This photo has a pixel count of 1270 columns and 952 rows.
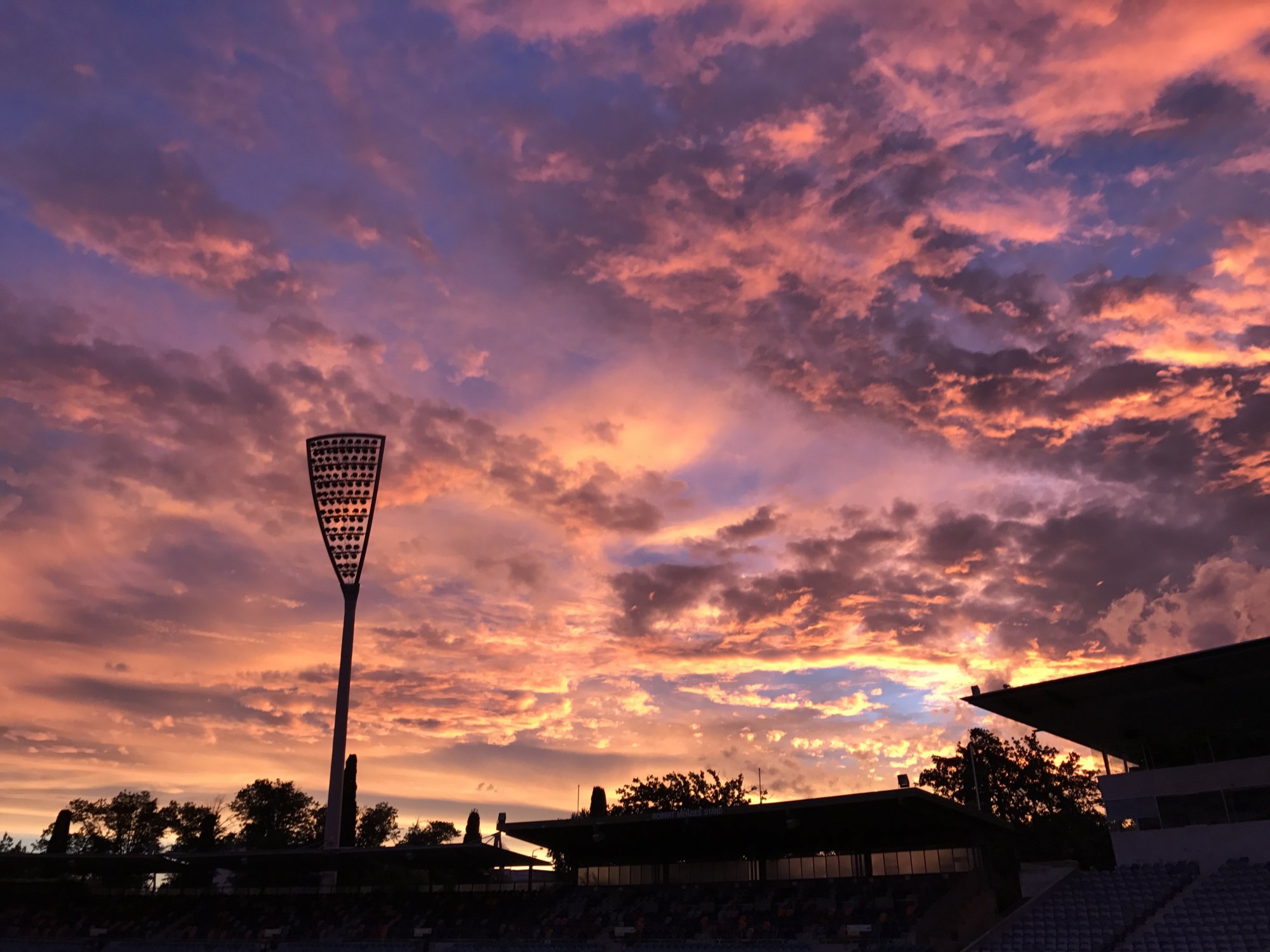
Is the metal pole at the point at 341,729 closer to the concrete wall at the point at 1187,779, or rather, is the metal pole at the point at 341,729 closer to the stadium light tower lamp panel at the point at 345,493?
the stadium light tower lamp panel at the point at 345,493

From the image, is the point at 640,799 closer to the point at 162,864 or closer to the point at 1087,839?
the point at 1087,839

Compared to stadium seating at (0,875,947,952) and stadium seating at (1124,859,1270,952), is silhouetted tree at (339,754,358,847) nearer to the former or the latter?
stadium seating at (0,875,947,952)

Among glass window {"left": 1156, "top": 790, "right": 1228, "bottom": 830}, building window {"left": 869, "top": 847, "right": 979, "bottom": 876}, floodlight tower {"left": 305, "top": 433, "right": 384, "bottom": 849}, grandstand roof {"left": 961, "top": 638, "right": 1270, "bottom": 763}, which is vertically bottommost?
building window {"left": 869, "top": 847, "right": 979, "bottom": 876}

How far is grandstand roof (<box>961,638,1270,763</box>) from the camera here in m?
36.0

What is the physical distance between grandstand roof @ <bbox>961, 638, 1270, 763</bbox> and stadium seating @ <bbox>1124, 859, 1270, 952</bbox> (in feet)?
19.1

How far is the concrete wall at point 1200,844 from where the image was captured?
36656 mm

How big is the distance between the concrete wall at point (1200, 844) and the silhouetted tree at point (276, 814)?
100 m

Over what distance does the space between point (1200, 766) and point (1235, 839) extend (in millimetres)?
3067

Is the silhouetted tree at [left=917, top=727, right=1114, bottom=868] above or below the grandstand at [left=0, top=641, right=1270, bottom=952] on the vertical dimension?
above

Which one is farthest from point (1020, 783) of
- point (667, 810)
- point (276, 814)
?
point (276, 814)

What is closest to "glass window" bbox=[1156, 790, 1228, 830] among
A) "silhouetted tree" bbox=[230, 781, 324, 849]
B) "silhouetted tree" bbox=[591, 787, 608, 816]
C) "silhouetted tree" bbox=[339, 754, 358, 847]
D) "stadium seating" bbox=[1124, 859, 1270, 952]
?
"stadium seating" bbox=[1124, 859, 1270, 952]

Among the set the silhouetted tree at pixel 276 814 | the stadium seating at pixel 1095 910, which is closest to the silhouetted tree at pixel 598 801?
the stadium seating at pixel 1095 910

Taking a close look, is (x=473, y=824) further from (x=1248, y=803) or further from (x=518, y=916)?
(x=1248, y=803)

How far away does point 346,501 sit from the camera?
69.7 meters
